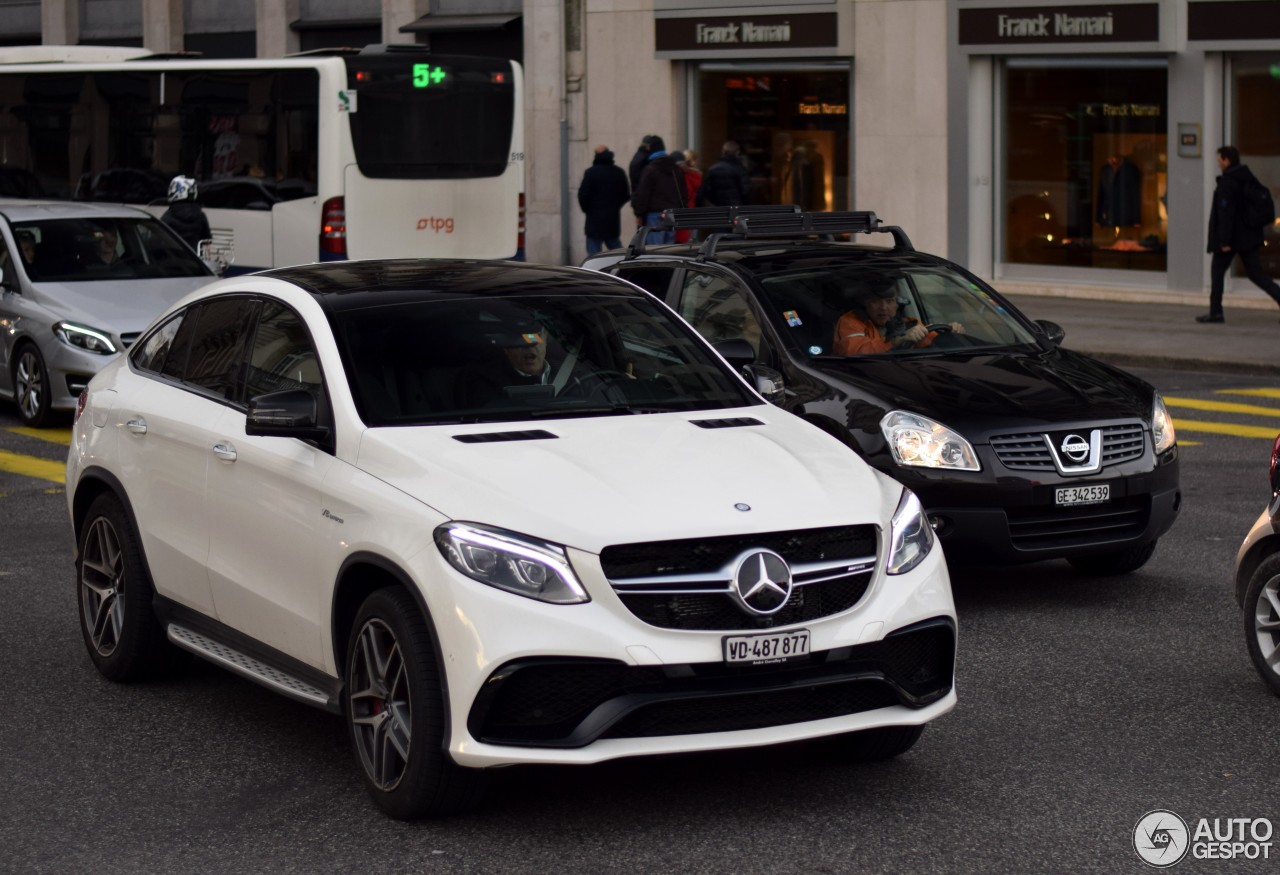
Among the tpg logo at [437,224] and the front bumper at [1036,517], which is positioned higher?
the tpg logo at [437,224]

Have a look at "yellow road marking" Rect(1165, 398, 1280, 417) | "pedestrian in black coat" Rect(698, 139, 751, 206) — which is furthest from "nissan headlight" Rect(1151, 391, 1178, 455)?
"pedestrian in black coat" Rect(698, 139, 751, 206)

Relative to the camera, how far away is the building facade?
78.2 feet

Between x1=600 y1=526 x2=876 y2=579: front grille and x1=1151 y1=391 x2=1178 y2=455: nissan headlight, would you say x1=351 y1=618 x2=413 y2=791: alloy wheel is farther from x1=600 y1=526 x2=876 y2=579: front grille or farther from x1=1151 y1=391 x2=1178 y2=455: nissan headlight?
x1=1151 y1=391 x2=1178 y2=455: nissan headlight

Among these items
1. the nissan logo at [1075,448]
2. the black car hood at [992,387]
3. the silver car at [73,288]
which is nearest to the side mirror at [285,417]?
the black car hood at [992,387]

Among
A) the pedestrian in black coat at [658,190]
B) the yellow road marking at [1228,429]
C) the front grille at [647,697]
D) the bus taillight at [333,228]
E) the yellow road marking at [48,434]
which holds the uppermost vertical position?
the pedestrian in black coat at [658,190]

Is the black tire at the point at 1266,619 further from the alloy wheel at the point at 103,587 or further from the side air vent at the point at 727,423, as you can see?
the alloy wheel at the point at 103,587

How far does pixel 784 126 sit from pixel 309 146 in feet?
32.6

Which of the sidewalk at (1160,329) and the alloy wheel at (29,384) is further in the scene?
the sidewalk at (1160,329)

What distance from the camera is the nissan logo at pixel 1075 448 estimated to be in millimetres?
8844

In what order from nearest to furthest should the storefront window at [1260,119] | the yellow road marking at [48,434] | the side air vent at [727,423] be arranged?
the side air vent at [727,423], the yellow road marking at [48,434], the storefront window at [1260,119]

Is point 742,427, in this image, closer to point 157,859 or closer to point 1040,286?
Answer: point 157,859

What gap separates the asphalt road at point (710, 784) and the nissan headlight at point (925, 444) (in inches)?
31.1

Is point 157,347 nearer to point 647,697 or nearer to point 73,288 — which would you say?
point 647,697

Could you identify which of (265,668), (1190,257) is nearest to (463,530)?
(265,668)
